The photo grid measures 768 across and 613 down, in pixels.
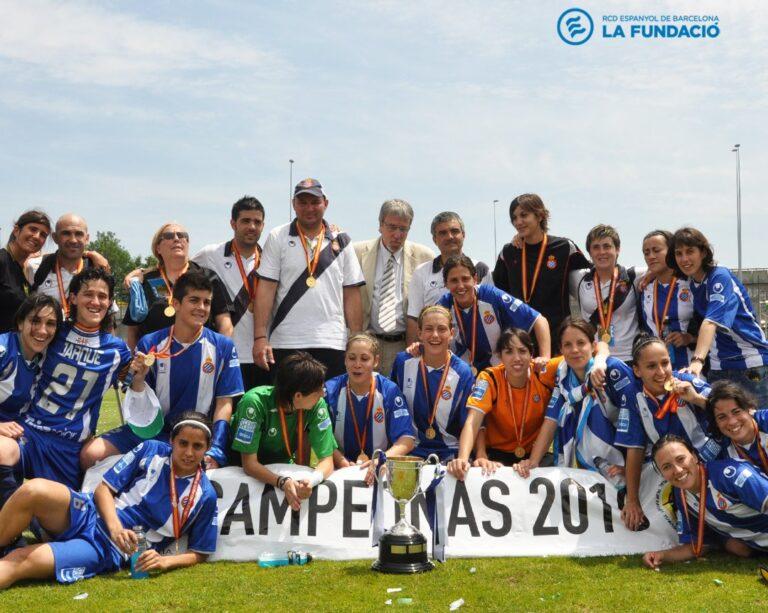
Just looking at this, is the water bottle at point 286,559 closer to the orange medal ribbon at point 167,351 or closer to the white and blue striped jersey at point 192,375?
the white and blue striped jersey at point 192,375

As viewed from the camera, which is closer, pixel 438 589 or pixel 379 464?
pixel 438 589

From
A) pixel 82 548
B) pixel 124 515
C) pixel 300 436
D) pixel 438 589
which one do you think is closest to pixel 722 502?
pixel 438 589

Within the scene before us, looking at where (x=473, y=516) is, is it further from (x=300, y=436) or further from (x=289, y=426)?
(x=289, y=426)

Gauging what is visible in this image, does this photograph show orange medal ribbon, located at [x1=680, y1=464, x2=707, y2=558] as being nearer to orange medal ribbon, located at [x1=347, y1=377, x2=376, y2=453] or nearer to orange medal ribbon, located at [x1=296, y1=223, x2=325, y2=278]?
orange medal ribbon, located at [x1=347, y1=377, x2=376, y2=453]

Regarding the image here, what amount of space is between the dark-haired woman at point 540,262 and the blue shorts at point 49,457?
407 centimetres

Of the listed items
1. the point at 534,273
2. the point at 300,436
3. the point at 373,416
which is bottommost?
the point at 300,436

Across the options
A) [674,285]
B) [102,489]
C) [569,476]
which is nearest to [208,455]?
[102,489]

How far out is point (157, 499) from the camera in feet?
16.5

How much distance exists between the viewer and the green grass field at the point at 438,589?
4.12 metres

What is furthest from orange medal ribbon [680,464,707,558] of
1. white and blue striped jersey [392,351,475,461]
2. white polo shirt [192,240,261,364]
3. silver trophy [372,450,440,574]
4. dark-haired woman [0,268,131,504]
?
dark-haired woman [0,268,131,504]

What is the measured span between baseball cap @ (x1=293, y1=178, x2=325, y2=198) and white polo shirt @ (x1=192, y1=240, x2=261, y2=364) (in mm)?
802

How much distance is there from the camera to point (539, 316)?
21.9ft

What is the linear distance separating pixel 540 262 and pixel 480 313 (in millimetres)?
805

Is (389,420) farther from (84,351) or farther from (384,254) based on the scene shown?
(84,351)
